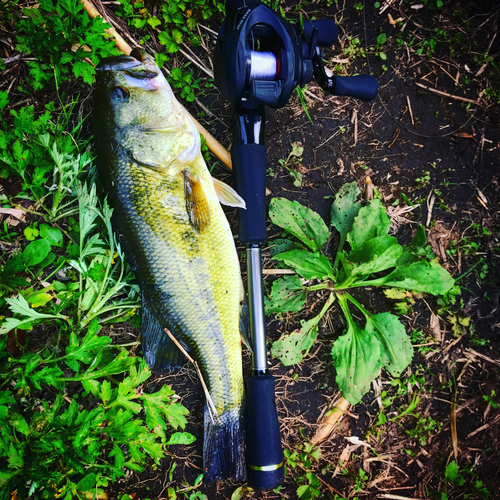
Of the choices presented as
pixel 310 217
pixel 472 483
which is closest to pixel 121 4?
pixel 310 217

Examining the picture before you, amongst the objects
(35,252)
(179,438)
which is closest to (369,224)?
(179,438)

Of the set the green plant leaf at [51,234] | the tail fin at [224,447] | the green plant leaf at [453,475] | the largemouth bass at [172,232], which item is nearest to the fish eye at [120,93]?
the largemouth bass at [172,232]

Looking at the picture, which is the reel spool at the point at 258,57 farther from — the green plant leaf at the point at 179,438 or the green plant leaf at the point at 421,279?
the green plant leaf at the point at 179,438

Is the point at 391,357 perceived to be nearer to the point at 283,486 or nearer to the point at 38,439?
the point at 283,486

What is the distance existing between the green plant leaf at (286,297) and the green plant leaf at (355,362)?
403mm

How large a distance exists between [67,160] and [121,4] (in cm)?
125

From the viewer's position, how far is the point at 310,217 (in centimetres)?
272

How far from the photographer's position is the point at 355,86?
233cm

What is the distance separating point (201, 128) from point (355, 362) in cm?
201

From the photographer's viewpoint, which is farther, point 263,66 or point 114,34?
point 114,34

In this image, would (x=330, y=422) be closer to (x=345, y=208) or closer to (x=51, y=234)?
(x=345, y=208)

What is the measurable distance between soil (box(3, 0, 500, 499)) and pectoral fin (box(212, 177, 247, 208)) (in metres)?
0.42

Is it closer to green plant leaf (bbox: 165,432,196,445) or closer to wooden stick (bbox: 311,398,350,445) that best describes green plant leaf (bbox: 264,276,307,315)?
wooden stick (bbox: 311,398,350,445)

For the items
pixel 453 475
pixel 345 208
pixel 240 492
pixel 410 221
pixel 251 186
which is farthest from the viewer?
pixel 410 221
